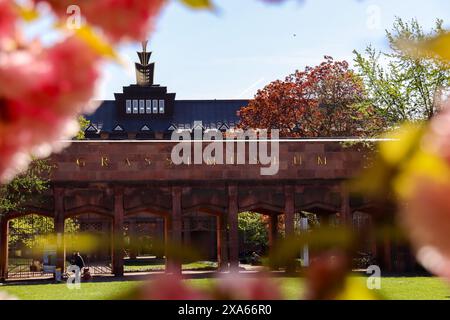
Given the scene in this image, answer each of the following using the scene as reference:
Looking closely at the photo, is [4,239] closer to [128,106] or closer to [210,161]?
[210,161]

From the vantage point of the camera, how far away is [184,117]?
5912cm

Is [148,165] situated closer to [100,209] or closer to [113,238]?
[100,209]

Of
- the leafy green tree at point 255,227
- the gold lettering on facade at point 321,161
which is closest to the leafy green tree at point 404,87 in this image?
the gold lettering on facade at point 321,161

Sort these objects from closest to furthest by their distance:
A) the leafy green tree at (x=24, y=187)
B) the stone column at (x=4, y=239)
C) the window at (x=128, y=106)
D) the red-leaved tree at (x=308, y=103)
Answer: the leafy green tree at (x=24, y=187) → the stone column at (x=4, y=239) → the red-leaved tree at (x=308, y=103) → the window at (x=128, y=106)

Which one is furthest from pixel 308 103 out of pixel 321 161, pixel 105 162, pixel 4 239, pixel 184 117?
pixel 184 117

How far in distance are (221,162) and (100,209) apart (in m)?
4.31

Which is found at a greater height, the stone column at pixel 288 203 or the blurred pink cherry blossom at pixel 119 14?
the stone column at pixel 288 203

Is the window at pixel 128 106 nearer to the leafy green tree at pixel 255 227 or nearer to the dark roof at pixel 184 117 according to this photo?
the dark roof at pixel 184 117

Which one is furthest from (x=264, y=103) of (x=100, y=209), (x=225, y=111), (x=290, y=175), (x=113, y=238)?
(x=113, y=238)

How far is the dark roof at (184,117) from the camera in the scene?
187 feet

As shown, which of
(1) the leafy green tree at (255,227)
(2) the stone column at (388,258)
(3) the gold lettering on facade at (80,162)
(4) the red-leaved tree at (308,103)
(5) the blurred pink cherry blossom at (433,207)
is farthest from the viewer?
(1) the leafy green tree at (255,227)

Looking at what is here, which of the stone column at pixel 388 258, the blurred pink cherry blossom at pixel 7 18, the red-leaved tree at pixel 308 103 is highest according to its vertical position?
the red-leaved tree at pixel 308 103

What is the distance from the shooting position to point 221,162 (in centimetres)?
2386

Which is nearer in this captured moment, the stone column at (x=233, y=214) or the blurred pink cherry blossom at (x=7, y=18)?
the blurred pink cherry blossom at (x=7, y=18)
